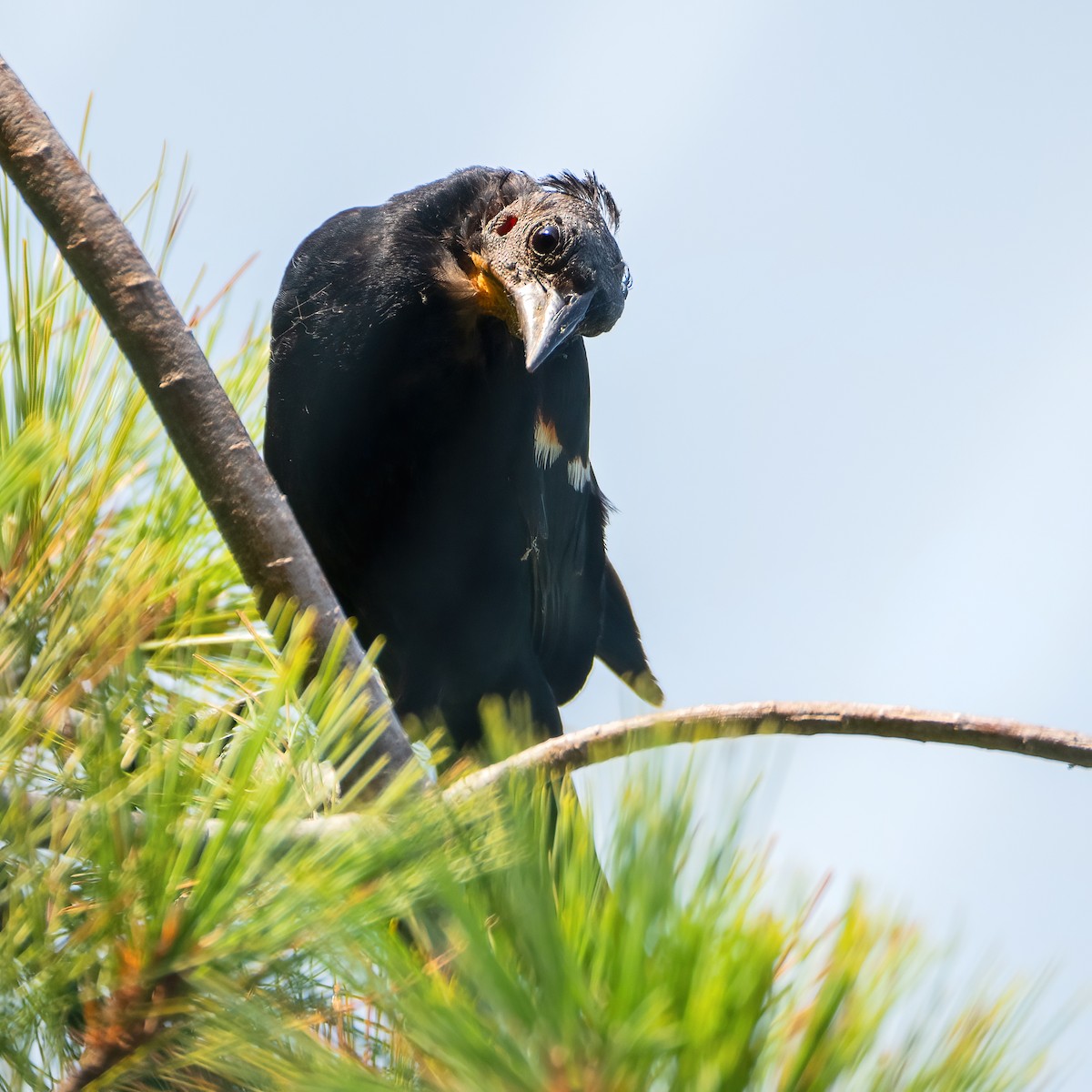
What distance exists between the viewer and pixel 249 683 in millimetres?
1793

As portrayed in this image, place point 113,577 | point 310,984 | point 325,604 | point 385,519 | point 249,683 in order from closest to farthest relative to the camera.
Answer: point 310,984, point 113,577, point 325,604, point 249,683, point 385,519

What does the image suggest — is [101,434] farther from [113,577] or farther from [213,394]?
[113,577]

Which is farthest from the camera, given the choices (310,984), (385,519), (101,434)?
(385,519)

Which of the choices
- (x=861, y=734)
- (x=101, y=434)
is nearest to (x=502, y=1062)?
(x=861, y=734)

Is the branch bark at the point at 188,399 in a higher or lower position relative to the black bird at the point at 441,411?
lower

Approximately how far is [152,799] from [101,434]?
80 cm

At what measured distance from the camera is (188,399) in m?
1.24

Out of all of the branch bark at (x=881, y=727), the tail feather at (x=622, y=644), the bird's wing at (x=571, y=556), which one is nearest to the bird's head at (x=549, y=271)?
the bird's wing at (x=571, y=556)

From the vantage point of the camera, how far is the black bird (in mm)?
2438

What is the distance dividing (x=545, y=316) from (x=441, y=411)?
0.37 meters

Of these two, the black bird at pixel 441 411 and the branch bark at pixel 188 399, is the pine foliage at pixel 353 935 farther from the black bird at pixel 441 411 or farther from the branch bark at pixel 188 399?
the black bird at pixel 441 411

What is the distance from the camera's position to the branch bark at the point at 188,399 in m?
1.23

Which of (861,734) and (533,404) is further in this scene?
(533,404)

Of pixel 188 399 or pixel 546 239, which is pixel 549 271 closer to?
pixel 546 239
